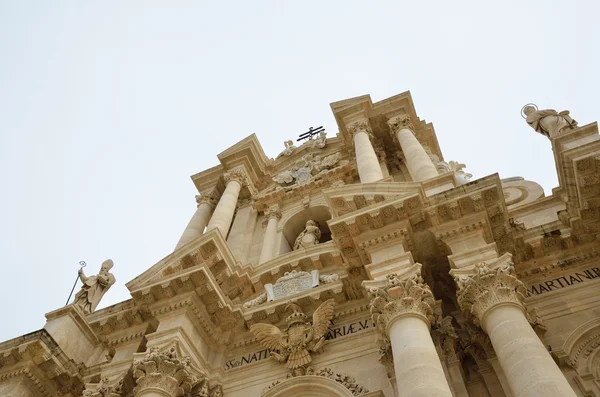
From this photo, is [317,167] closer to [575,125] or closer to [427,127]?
[427,127]

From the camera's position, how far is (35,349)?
1418 centimetres

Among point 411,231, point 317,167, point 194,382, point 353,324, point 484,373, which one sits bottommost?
point 484,373

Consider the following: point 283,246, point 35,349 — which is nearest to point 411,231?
point 283,246

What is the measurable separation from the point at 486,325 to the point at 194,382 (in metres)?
6.06

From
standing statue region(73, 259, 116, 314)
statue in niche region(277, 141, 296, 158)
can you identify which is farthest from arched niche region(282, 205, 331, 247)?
standing statue region(73, 259, 116, 314)

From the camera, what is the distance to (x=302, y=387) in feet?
38.6

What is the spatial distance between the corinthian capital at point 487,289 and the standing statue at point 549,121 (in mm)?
4861

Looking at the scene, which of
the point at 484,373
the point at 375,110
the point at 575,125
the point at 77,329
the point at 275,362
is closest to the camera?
the point at 484,373

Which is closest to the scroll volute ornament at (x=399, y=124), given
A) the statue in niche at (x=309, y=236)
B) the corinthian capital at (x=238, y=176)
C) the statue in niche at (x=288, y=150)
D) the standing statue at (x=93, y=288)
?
the statue in niche at (x=309, y=236)

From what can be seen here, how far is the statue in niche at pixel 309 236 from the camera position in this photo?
18.7 metres

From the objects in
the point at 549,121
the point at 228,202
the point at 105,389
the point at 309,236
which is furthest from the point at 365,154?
the point at 105,389

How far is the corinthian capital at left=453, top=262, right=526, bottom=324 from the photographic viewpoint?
9938 mm

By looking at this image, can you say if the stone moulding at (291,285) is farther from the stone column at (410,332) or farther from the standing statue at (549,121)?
the standing statue at (549,121)

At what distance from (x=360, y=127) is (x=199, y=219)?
23.9 feet
